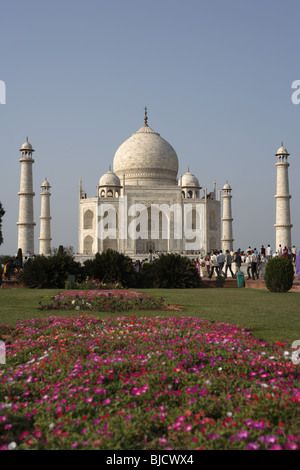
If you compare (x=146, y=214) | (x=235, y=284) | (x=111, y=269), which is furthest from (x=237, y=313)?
(x=146, y=214)

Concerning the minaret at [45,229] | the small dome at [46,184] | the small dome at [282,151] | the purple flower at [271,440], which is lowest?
the purple flower at [271,440]

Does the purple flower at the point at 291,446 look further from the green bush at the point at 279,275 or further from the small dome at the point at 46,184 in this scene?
the small dome at the point at 46,184

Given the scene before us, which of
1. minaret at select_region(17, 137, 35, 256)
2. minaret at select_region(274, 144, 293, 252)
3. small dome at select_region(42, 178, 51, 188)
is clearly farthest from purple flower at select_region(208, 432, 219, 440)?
small dome at select_region(42, 178, 51, 188)

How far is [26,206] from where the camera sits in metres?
37.8

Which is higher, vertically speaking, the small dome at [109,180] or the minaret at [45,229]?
the small dome at [109,180]

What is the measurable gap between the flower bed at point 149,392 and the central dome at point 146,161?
41.0 metres

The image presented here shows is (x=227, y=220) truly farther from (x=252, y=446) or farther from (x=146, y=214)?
(x=252, y=446)

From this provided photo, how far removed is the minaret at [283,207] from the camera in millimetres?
35594

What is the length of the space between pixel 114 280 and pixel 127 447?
12.9 meters

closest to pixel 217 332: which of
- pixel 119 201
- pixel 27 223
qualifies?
pixel 27 223

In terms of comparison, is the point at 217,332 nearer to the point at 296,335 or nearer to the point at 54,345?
the point at 296,335

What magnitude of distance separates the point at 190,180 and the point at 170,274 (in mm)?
30488

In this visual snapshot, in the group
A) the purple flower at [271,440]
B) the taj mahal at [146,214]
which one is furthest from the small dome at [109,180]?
the purple flower at [271,440]

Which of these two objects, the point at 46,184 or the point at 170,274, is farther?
the point at 46,184
